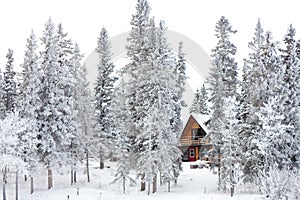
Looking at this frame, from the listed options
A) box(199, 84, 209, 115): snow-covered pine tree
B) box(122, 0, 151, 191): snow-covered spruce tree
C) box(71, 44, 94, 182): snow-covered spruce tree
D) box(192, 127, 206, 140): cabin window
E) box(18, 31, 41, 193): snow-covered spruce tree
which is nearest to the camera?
box(18, 31, 41, 193): snow-covered spruce tree

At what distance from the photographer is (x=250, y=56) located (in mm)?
32438

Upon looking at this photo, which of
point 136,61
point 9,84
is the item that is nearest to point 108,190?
point 136,61

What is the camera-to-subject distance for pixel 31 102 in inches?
1209

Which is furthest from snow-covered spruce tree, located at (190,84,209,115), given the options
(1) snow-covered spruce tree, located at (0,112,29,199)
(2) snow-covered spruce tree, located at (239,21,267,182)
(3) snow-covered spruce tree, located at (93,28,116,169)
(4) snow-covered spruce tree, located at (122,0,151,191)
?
(1) snow-covered spruce tree, located at (0,112,29,199)

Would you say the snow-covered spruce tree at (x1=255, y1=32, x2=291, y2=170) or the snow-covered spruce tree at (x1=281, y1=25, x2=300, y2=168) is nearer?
the snow-covered spruce tree at (x1=255, y1=32, x2=291, y2=170)

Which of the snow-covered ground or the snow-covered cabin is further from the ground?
the snow-covered cabin

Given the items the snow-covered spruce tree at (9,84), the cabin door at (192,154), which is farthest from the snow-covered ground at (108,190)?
the cabin door at (192,154)

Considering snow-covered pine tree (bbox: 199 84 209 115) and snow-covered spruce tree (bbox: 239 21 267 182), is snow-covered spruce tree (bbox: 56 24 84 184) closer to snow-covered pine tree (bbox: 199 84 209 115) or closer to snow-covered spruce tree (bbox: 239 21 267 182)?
snow-covered spruce tree (bbox: 239 21 267 182)

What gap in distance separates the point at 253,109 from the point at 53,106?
17627 mm

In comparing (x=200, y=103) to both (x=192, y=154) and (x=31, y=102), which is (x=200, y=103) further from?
(x=31, y=102)

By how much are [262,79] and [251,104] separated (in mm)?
2537

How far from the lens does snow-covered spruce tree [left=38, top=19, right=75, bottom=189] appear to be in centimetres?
3059

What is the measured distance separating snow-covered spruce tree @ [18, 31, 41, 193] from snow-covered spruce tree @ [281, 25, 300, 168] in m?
21.2

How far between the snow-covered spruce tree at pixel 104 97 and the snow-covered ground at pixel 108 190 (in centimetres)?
358
